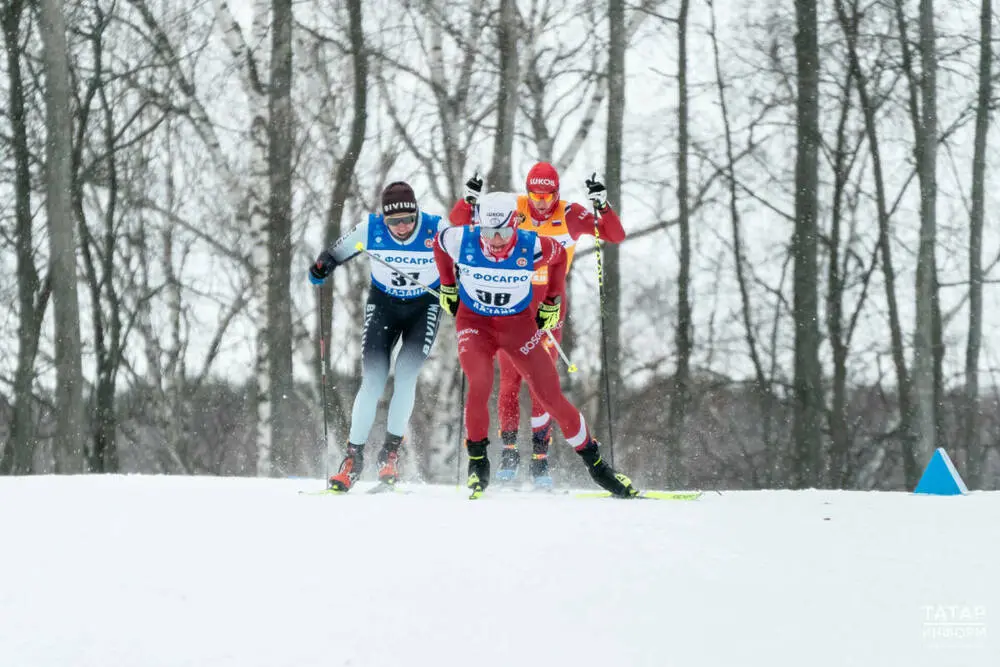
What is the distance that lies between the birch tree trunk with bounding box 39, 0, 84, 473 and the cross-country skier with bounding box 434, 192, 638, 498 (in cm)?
728

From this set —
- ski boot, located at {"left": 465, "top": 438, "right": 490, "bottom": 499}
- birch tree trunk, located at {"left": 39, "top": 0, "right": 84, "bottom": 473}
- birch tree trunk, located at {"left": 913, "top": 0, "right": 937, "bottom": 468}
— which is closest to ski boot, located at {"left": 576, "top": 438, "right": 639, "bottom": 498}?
ski boot, located at {"left": 465, "top": 438, "right": 490, "bottom": 499}

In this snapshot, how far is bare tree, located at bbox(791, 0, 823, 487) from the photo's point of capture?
A: 12.8 metres

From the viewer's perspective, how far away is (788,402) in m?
16.0

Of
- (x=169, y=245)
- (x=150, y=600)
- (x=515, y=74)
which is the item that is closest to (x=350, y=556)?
(x=150, y=600)

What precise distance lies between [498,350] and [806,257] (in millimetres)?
6745

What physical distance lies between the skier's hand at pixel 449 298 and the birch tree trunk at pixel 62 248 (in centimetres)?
716

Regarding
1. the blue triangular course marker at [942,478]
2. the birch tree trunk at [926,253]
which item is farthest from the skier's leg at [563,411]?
the birch tree trunk at [926,253]

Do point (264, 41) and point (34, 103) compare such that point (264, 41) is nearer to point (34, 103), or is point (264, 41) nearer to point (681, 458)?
point (34, 103)

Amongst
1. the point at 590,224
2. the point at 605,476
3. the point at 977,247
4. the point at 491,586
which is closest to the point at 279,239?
the point at 590,224

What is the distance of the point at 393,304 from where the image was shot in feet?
24.3

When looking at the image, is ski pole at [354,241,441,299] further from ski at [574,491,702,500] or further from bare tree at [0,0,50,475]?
bare tree at [0,0,50,475]

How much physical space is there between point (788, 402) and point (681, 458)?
171cm

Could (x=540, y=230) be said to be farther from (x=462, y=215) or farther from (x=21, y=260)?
(x=21, y=260)

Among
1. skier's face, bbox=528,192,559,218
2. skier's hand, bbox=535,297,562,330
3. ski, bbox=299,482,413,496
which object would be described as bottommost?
ski, bbox=299,482,413,496
